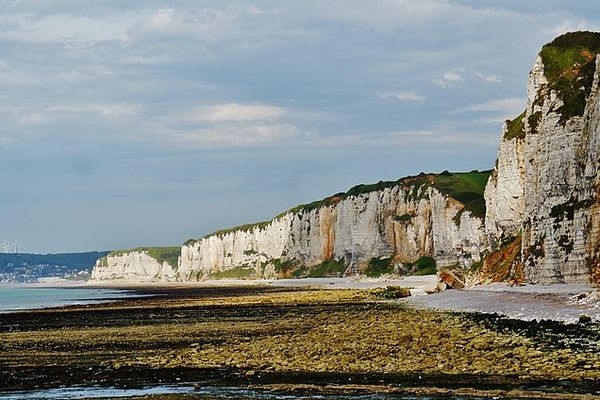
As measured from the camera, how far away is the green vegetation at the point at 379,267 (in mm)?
145875

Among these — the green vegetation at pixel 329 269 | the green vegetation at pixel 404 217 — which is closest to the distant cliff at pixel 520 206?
the green vegetation at pixel 404 217

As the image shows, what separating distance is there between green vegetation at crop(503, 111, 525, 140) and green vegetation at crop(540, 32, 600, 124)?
688cm

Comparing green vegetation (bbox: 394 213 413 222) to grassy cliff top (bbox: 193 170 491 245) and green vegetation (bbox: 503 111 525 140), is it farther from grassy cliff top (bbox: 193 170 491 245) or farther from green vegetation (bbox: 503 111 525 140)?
green vegetation (bbox: 503 111 525 140)

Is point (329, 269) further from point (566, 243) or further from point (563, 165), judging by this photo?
point (566, 243)

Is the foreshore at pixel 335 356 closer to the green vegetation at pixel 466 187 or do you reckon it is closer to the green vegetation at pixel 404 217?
the green vegetation at pixel 466 187

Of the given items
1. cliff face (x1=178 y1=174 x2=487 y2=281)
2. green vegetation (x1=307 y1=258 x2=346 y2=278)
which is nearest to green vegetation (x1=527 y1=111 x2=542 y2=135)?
cliff face (x1=178 y1=174 x2=487 y2=281)

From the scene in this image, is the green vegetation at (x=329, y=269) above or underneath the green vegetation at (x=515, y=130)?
underneath

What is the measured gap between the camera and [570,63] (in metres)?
73.6

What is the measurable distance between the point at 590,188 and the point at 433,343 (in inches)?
1096

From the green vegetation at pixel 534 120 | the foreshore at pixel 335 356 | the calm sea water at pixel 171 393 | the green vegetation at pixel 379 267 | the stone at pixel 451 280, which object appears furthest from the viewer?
the green vegetation at pixel 379 267

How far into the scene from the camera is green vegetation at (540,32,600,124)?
197ft

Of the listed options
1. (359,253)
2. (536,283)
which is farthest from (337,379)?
(359,253)

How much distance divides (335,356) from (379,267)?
12272 cm

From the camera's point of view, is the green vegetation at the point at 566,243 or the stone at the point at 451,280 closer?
the green vegetation at the point at 566,243
